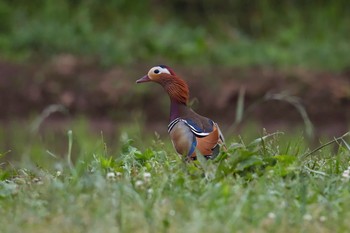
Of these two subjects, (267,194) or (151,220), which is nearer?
(151,220)

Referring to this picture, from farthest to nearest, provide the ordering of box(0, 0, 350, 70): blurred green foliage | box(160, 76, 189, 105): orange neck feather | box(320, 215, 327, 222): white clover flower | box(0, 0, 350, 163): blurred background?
1. box(0, 0, 350, 70): blurred green foliage
2. box(0, 0, 350, 163): blurred background
3. box(160, 76, 189, 105): orange neck feather
4. box(320, 215, 327, 222): white clover flower

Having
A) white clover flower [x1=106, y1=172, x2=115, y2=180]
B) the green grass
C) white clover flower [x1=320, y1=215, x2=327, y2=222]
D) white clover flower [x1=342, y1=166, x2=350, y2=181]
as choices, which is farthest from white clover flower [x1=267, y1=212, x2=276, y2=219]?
white clover flower [x1=106, y1=172, x2=115, y2=180]

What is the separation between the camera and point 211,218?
176 inches

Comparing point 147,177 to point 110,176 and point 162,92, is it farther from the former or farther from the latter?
point 162,92

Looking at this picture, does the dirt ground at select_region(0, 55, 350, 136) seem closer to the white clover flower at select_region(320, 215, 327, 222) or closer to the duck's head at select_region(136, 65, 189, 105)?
the duck's head at select_region(136, 65, 189, 105)

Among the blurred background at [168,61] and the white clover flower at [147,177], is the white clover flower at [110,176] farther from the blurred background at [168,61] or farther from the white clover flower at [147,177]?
the blurred background at [168,61]

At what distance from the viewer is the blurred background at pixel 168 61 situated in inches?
498

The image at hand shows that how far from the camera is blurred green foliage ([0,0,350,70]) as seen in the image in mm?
13609

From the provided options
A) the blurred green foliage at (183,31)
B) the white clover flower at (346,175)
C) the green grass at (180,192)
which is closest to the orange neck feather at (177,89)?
the green grass at (180,192)

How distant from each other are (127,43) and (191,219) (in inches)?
369

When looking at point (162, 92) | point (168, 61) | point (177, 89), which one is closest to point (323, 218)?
point (177, 89)

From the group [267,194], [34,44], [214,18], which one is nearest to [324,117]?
[214,18]

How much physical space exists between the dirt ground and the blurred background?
0.04 feet

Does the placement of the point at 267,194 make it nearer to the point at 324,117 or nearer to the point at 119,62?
the point at 324,117
